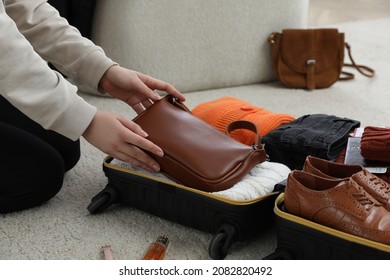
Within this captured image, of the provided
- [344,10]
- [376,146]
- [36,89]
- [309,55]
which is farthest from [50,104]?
[344,10]

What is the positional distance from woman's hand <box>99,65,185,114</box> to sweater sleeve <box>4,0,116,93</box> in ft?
0.07

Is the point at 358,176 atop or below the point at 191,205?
atop

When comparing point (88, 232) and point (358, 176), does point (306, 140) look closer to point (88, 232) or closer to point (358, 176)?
point (358, 176)

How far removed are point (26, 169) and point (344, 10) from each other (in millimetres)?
2657

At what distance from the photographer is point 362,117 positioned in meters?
1.98

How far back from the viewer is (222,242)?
1.17 metres

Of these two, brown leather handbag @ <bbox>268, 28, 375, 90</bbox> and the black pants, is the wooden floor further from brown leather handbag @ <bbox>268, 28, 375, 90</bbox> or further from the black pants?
the black pants

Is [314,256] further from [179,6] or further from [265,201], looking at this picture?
[179,6]

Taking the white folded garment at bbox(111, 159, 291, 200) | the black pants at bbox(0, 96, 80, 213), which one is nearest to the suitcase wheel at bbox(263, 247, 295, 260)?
the white folded garment at bbox(111, 159, 291, 200)

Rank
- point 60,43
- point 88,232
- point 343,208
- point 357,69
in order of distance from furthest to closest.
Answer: point 357,69, point 60,43, point 88,232, point 343,208

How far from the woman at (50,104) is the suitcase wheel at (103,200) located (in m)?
0.11

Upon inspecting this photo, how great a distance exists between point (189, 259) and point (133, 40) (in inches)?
43.1

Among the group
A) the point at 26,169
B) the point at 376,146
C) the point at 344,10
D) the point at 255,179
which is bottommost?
the point at 344,10

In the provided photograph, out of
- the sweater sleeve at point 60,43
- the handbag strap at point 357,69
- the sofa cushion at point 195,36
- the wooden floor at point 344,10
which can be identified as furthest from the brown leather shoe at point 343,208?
the wooden floor at point 344,10
